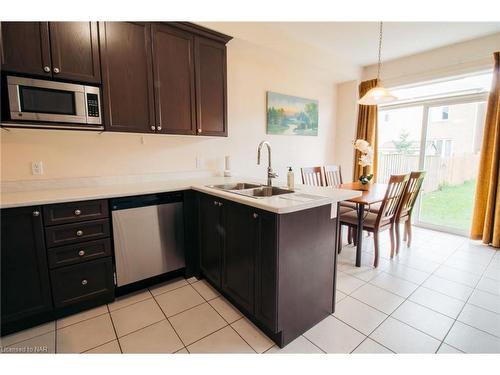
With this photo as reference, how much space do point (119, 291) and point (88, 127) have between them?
4.38 feet

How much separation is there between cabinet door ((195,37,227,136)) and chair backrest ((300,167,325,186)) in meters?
1.14

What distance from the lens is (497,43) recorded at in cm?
291

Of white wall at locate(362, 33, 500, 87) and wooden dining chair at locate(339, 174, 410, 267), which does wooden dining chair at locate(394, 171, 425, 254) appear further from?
white wall at locate(362, 33, 500, 87)

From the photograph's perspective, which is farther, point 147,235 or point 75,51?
point 147,235

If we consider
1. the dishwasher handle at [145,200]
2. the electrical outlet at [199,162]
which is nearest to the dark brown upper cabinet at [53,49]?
the dishwasher handle at [145,200]

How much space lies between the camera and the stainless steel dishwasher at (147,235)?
190 centimetres

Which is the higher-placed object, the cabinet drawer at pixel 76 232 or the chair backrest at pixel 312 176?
the chair backrest at pixel 312 176

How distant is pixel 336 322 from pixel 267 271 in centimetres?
72

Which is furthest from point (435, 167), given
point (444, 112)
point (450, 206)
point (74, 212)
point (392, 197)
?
point (74, 212)

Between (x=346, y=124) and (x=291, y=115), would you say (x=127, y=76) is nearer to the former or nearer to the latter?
(x=291, y=115)

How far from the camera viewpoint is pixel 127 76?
6.54 ft

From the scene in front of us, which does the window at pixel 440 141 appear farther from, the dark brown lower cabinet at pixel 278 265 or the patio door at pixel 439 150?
the dark brown lower cabinet at pixel 278 265

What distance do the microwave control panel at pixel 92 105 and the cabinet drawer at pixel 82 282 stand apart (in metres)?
1.12

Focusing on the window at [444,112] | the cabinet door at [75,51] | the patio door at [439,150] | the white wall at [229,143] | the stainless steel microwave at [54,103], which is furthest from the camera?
the window at [444,112]
